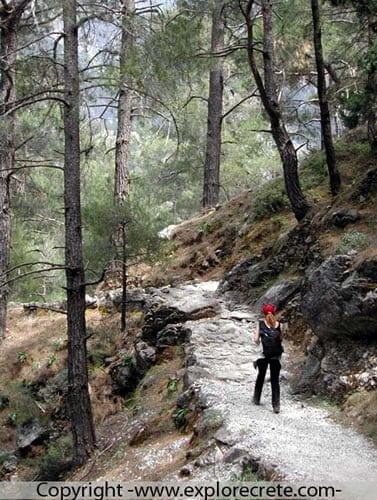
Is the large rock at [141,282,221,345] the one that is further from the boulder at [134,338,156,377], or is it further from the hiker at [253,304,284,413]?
the hiker at [253,304,284,413]

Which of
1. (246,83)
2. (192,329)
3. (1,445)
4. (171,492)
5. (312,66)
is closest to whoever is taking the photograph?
(171,492)

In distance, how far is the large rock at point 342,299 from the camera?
7005 mm

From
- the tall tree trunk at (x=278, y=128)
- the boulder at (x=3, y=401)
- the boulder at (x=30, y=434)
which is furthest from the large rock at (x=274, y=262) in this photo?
the boulder at (x=3, y=401)

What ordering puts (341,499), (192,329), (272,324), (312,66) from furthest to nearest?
1. (312,66)
2. (192,329)
3. (272,324)
4. (341,499)

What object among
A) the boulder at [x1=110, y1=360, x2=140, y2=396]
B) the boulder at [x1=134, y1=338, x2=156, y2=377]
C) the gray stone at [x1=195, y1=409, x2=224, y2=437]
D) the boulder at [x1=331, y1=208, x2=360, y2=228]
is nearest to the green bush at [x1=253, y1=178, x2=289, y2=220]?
the boulder at [x1=331, y1=208, x2=360, y2=228]

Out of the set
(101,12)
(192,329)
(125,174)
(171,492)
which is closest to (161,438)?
(171,492)

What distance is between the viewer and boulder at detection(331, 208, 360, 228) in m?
9.42

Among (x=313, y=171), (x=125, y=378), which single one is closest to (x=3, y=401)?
(x=125, y=378)

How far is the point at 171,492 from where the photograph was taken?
516cm

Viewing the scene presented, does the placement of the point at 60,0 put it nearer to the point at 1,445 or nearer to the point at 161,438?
the point at 161,438

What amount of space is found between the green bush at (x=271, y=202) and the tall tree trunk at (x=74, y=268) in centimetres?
618

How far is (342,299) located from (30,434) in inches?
256

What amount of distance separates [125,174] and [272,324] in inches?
363

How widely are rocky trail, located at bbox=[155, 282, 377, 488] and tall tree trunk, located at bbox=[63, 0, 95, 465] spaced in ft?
5.09
